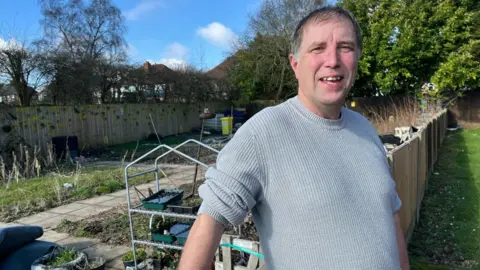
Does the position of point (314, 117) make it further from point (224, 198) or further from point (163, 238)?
point (163, 238)

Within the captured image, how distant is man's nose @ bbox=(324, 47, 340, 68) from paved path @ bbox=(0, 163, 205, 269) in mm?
3496

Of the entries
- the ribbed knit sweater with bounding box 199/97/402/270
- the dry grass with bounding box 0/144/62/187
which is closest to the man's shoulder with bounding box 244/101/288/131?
the ribbed knit sweater with bounding box 199/97/402/270

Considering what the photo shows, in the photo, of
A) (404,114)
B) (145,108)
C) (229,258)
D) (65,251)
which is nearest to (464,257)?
(229,258)

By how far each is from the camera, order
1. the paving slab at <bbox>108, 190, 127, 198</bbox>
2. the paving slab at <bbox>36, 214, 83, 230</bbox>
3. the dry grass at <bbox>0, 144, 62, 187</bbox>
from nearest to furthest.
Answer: the paving slab at <bbox>36, 214, 83, 230</bbox> < the paving slab at <bbox>108, 190, 127, 198</bbox> < the dry grass at <bbox>0, 144, 62, 187</bbox>

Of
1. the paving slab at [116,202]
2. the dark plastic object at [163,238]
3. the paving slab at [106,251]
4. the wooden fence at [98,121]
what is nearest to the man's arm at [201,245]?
the dark plastic object at [163,238]

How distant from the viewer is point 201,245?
955 mm

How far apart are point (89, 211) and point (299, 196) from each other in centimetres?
566

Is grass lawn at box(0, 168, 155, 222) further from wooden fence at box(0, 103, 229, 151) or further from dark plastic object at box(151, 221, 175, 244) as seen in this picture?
dark plastic object at box(151, 221, 175, 244)

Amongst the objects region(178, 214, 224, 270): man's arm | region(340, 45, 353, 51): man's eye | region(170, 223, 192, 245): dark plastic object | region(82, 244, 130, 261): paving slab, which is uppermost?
region(340, 45, 353, 51): man's eye

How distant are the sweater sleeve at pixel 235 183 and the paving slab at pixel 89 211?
534cm

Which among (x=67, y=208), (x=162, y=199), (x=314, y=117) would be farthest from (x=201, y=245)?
(x=67, y=208)

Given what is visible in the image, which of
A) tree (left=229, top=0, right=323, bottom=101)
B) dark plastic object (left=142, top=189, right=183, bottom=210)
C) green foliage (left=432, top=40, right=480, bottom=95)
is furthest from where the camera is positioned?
tree (left=229, top=0, right=323, bottom=101)

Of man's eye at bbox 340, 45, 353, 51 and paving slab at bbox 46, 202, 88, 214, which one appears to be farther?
paving slab at bbox 46, 202, 88, 214

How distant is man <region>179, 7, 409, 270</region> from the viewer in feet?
3.25
